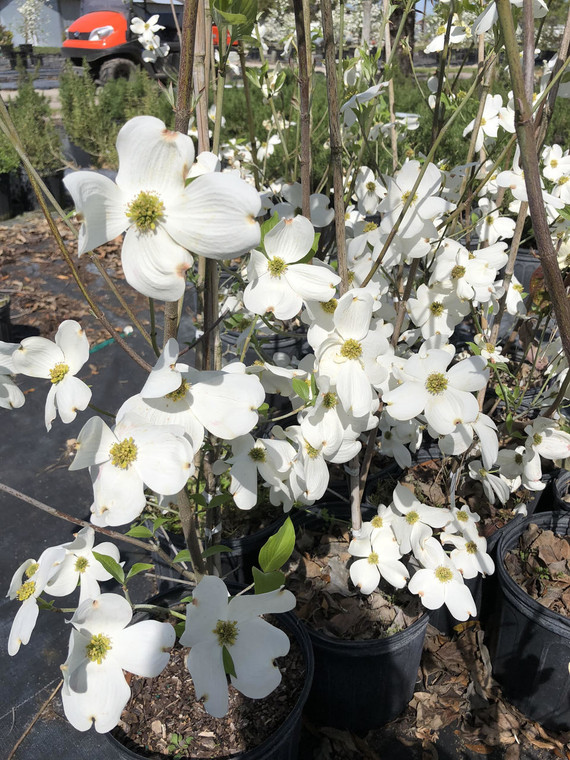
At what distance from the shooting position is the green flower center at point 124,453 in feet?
2.04

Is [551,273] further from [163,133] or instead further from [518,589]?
[518,589]

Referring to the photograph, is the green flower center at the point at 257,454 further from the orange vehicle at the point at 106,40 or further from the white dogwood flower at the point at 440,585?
the orange vehicle at the point at 106,40

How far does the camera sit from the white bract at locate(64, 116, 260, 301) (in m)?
0.51

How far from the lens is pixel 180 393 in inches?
25.3

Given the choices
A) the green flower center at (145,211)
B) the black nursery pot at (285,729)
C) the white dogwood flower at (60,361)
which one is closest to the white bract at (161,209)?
the green flower center at (145,211)

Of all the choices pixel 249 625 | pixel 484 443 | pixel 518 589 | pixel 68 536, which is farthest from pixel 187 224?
pixel 68 536

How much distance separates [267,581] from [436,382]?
0.36 metres

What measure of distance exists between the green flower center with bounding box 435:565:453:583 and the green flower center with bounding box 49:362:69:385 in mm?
744

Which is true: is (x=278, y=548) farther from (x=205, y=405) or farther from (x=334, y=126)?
(x=334, y=126)

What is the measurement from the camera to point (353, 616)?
1.26m

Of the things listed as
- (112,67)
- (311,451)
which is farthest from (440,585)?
(112,67)

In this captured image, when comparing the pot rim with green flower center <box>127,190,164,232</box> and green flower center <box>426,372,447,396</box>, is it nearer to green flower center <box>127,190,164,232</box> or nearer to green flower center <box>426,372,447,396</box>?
green flower center <box>426,372,447,396</box>

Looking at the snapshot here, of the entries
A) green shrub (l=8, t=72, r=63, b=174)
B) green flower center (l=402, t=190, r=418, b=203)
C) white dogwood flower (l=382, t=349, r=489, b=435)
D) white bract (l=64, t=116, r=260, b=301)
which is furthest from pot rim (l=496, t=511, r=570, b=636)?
green shrub (l=8, t=72, r=63, b=174)

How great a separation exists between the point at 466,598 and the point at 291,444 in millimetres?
469
